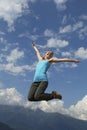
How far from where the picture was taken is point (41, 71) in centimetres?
1755

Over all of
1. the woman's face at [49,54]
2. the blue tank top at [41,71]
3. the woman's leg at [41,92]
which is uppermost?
the woman's face at [49,54]

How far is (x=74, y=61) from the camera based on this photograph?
53.9 ft

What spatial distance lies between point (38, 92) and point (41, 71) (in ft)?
4.04

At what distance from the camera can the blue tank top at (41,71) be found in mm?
17391

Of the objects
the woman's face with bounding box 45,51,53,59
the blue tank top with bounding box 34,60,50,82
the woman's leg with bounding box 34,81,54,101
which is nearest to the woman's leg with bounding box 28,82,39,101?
the woman's leg with bounding box 34,81,54,101

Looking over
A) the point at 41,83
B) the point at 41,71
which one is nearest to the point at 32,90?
the point at 41,83

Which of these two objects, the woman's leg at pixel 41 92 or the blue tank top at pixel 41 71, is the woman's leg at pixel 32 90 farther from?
the blue tank top at pixel 41 71

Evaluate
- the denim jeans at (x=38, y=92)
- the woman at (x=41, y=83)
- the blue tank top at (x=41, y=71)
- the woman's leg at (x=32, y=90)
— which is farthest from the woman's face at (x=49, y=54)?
the woman's leg at (x=32, y=90)

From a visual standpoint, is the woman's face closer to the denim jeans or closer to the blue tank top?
the blue tank top

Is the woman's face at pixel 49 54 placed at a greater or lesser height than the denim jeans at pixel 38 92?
greater

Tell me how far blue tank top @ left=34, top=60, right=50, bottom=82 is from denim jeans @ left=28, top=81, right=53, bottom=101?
0.83 feet

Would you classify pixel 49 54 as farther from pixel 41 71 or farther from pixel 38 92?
pixel 38 92

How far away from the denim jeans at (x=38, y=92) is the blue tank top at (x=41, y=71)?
0.83 ft

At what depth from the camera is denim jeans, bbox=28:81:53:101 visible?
56.7 ft
